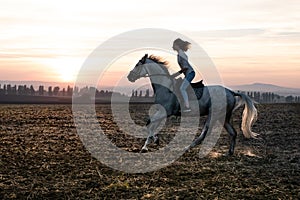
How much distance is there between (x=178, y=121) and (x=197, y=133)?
5755 mm

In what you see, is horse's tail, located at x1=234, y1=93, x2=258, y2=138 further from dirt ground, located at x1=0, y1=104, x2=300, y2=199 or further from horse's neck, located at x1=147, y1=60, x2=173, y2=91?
horse's neck, located at x1=147, y1=60, x2=173, y2=91

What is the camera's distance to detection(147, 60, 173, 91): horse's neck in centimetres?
1295

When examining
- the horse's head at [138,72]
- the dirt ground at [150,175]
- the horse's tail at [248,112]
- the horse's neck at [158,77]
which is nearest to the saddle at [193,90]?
→ the horse's neck at [158,77]

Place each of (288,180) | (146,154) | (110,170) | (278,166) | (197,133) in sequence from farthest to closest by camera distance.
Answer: (197,133), (146,154), (278,166), (110,170), (288,180)

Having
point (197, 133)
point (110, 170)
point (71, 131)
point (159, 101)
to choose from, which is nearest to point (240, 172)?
point (110, 170)

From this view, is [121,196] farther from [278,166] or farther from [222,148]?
[222,148]

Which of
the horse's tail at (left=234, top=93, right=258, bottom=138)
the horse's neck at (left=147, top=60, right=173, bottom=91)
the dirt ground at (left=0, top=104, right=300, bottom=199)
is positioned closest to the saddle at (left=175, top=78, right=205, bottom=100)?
the horse's neck at (left=147, top=60, right=173, bottom=91)

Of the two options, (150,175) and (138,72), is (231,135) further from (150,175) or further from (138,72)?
(150,175)

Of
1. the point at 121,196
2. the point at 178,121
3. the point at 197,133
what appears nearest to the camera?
the point at 121,196

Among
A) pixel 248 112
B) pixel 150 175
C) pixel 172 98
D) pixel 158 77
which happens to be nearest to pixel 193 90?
pixel 172 98

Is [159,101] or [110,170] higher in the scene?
[159,101]

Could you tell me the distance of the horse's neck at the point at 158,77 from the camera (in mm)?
12953

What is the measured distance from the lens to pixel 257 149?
14.0 metres

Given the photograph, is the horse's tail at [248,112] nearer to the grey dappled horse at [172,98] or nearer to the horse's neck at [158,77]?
the grey dappled horse at [172,98]
